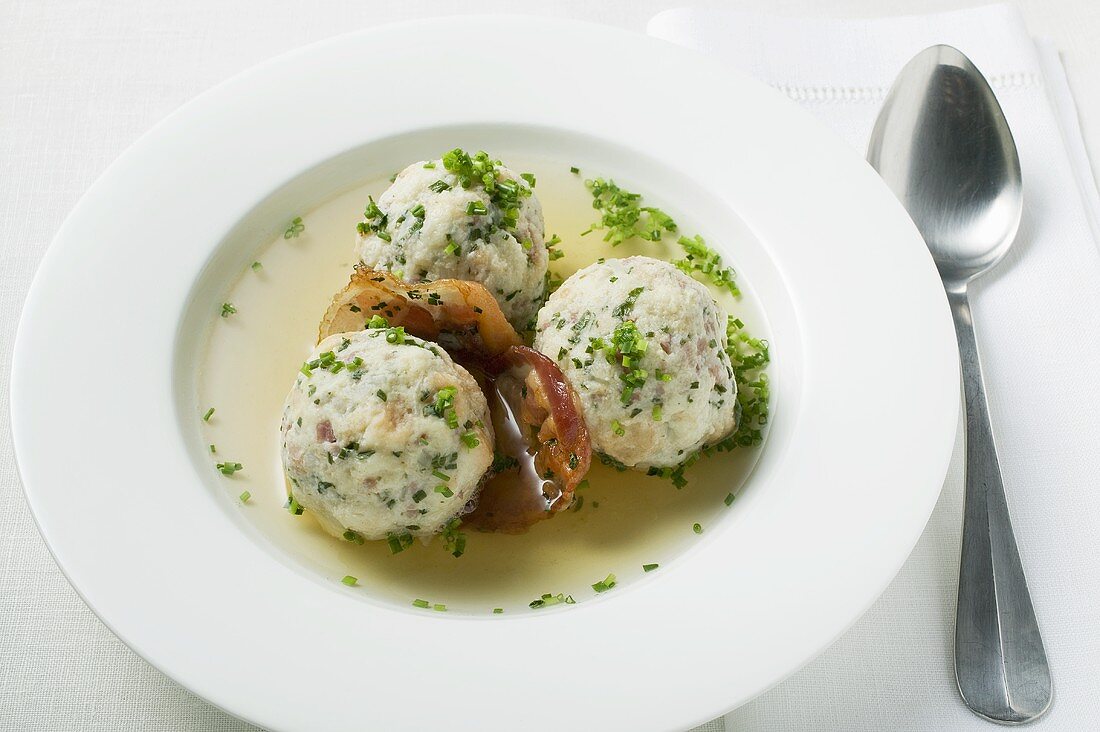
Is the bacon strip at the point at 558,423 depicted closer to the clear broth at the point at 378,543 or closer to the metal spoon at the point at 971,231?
the clear broth at the point at 378,543

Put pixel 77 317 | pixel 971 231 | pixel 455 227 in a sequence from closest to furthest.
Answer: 1. pixel 77 317
2. pixel 455 227
3. pixel 971 231

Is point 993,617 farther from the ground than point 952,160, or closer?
closer

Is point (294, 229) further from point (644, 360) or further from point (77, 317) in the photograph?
point (644, 360)

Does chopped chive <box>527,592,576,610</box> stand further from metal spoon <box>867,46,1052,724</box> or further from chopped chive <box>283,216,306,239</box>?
chopped chive <box>283,216,306,239</box>

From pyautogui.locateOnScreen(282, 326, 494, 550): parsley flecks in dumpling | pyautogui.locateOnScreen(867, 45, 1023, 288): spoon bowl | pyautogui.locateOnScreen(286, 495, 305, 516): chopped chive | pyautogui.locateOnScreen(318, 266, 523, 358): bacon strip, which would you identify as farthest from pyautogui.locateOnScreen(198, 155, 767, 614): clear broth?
Result: pyautogui.locateOnScreen(867, 45, 1023, 288): spoon bowl

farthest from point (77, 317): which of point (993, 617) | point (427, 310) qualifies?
point (993, 617)

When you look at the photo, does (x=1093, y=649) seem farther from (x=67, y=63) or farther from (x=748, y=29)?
(x=67, y=63)

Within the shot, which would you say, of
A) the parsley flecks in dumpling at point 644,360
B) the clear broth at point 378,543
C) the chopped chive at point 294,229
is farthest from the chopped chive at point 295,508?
the chopped chive at point 294,229
